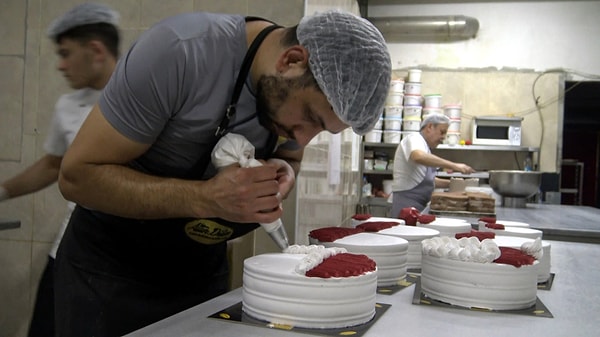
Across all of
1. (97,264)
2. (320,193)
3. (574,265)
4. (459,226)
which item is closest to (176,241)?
(97,264)

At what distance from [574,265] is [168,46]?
149 centimetres

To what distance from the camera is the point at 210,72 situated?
1233mm

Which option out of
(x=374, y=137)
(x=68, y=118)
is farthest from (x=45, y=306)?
(x=374, y=137)

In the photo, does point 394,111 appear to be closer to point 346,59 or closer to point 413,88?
point 413,88

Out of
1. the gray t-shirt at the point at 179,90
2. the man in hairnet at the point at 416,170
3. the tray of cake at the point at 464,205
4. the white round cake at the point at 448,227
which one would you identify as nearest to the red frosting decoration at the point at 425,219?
the white round cake at the point at 448,227

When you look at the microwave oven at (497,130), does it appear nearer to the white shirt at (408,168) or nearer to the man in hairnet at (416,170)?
the man in hairnet at (416,170)

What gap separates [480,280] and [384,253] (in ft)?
0.82

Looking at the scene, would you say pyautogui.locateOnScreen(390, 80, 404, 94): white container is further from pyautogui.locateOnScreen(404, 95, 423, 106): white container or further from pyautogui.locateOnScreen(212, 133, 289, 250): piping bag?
pyautogui.locateOnScreen(212, 133, 289, 250): piping bag

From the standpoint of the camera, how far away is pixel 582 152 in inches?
434

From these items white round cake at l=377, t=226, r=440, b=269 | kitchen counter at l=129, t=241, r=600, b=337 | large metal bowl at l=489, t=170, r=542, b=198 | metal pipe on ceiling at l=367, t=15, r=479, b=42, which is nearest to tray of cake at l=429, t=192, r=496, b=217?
large metal bowl at l=489, t=170, r=542, b=198

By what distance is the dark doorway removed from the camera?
9188 mm

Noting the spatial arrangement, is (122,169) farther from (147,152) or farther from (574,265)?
(574,265)

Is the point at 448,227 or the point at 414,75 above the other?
the point at 414,75

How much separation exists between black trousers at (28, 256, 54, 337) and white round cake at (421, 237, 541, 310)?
184cm
